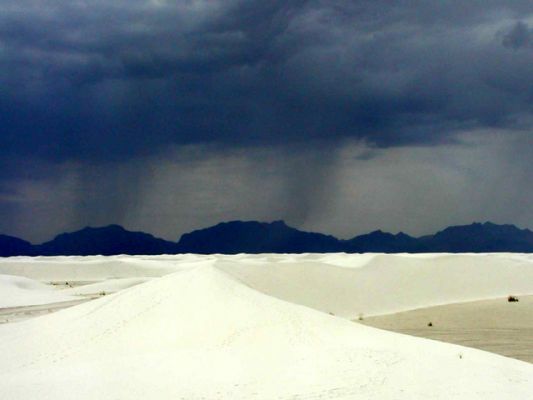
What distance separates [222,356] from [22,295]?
3110 cm

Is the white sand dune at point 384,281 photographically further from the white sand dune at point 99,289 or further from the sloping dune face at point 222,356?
the sloping dune face at point 222,356

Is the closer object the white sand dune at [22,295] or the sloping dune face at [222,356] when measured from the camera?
the sloping dune face at [222,356]

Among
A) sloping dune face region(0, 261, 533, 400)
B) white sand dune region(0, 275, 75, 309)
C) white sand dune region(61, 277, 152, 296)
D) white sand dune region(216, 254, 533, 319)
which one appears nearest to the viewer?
sloping dune face region(0, 261, 533, 400)

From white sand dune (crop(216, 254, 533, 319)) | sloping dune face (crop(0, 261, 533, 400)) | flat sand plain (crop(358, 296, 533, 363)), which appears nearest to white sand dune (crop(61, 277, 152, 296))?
white sand dune (crop(216, 254, 533, 319))

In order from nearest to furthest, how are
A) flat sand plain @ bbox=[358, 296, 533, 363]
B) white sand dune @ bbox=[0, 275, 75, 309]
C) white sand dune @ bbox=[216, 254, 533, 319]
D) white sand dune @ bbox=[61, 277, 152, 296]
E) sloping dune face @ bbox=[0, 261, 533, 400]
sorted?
sloping dune face @ bbox=[0, 261, 533, 400] → flat sand plain @ bbox=[358, 296, 533, 363] → white sand dune @ bbox=[216, 254, 533, 319] → white sand dune @ bbox=[0, 275, 75, 309] → white sand dune @ bbox=[61, 277, 152, 296]

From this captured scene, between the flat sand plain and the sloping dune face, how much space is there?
4.08 meters

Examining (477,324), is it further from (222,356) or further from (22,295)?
(22,295)

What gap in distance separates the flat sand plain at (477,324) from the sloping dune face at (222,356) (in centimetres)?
408

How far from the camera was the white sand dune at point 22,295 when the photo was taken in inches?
1590

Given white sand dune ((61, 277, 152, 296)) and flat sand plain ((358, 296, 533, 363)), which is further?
white sand dune ((61, 277, 152, 296))

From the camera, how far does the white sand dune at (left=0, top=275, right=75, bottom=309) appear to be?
4038 cm

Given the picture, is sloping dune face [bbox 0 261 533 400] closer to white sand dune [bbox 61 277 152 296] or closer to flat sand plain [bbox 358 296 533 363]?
flat sand plain [bbox 358 296 533 363]

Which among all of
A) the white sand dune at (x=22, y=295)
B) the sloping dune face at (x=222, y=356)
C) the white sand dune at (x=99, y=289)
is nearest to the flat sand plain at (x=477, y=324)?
the sloping dune face at (x=222, y=356)

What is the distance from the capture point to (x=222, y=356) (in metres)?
16.2
